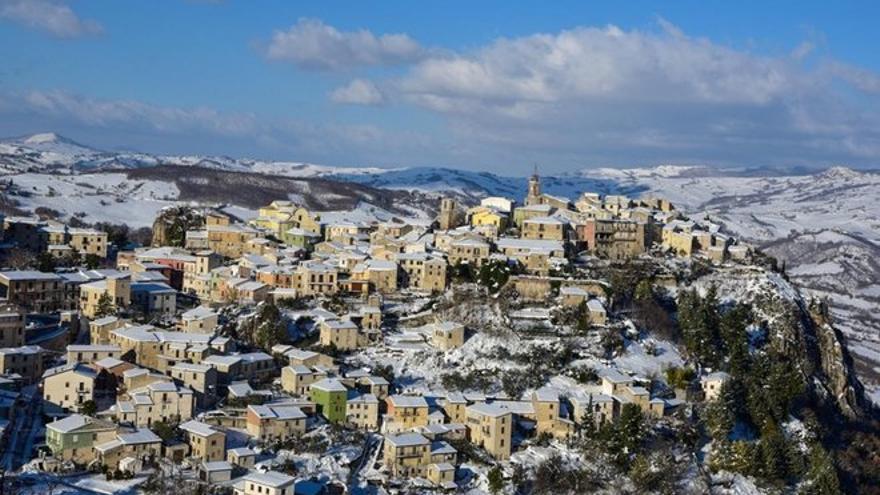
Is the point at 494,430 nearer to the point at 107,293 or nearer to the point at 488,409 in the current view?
the point at 488,409

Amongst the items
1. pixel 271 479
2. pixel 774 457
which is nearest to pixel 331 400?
pixel 271 479

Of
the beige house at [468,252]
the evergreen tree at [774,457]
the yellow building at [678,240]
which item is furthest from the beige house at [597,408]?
the yellow building at [678,240]

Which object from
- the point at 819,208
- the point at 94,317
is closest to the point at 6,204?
the point at 94,317

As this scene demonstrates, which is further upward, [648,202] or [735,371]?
[648,202]

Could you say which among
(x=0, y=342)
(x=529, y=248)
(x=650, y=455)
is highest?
(x=529, y=248)

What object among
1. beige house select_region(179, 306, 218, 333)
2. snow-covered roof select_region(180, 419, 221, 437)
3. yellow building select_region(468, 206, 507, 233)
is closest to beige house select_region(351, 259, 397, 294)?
beige house select_region(179, 306, 218, 333)

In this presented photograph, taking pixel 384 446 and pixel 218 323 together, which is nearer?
pixel 384 446

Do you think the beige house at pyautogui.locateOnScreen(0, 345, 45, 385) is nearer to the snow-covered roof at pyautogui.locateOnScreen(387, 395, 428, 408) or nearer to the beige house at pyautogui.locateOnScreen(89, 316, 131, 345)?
the beige house at pyautogui.locateOnScreen(89, 316, 131, 345)

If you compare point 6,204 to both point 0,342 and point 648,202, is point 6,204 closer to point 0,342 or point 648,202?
point 0,342
